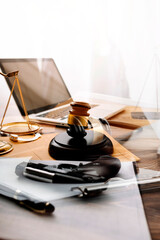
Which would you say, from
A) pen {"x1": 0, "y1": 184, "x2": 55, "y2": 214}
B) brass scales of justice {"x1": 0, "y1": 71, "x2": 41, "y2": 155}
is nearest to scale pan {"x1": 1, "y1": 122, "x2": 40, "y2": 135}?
brass scales of justice {"x1": 0, "y1": 71, "x2": 41, "y2": 155}

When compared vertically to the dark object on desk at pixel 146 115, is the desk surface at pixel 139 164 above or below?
above

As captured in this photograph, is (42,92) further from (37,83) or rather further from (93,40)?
(93,40)

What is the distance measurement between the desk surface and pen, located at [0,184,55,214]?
0.04 feet

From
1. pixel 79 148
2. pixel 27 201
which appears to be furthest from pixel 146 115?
pixel 27 201

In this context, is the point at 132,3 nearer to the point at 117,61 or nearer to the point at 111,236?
the point at 117,61

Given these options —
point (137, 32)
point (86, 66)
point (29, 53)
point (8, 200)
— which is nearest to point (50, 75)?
point (29, 53)

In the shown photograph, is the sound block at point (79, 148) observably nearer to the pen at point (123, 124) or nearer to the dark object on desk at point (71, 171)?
the dark object on desk at point (71, 171)

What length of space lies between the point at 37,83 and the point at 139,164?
0.69 m

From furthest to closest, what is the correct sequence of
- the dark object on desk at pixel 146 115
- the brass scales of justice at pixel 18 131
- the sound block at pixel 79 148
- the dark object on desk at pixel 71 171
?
1. the dark object on desk at pixel 146 115
2. the brass scales of justice at pixel 18 131
3. the sound block at pixel 79 148
4. the dark object on desk at pixel 71 171

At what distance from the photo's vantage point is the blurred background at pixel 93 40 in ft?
4.28

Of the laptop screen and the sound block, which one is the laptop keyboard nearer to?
the laptop screen

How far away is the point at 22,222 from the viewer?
43 cm

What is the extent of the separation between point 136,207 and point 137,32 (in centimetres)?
125

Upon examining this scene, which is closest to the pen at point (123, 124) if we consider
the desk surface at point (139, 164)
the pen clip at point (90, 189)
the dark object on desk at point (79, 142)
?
the desk surface at point (139, 164)
